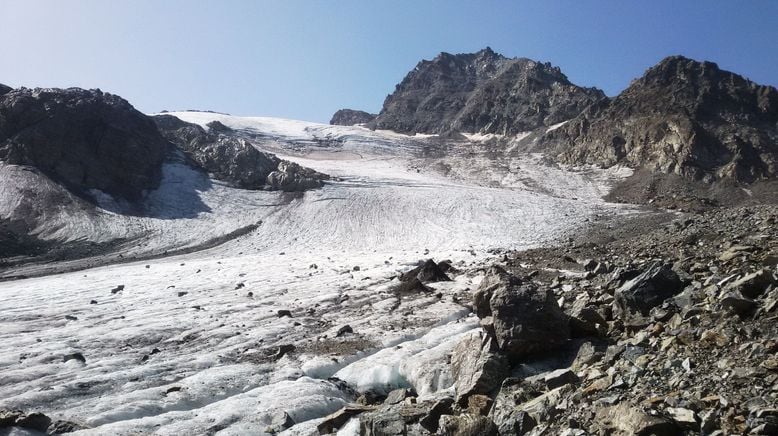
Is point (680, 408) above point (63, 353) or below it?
above

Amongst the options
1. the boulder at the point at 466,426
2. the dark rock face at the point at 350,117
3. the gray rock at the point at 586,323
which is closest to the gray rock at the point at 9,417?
the boulder at the point at 466,426

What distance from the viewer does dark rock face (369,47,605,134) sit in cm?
7950

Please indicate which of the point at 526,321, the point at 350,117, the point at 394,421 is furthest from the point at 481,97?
the point at 394,421

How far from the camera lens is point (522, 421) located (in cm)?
660

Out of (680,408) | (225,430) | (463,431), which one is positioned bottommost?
(225,430)

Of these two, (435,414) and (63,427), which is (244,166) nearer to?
(63,427)

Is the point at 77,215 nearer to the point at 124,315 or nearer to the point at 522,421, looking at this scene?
the point at 124,315

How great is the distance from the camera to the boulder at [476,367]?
8594mm

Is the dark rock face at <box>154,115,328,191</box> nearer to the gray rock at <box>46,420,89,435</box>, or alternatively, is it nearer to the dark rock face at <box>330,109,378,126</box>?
the gray rock at <box>46,420,89,435</box>

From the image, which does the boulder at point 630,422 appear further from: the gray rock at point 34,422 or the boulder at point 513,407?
the gray rock at point 34,422

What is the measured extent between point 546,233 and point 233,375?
76.8 ft

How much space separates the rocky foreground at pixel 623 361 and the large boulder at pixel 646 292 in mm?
25

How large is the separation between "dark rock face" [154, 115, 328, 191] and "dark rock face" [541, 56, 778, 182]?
101 feet

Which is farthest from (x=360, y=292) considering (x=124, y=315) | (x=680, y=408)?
(x=680, y=408)
